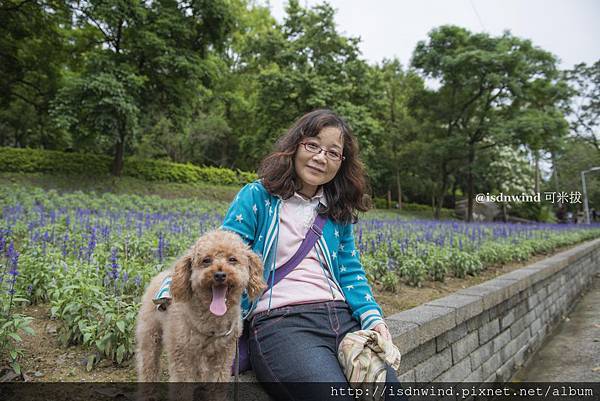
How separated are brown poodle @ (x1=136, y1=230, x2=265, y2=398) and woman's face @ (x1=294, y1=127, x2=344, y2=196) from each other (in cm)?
75

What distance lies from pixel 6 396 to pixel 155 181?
1709 cm

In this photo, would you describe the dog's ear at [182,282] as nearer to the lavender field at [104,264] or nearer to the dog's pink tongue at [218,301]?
the dog's pink tongue at [218,301]

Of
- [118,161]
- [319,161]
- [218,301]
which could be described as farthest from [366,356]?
[118,161]

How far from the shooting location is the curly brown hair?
2.26m

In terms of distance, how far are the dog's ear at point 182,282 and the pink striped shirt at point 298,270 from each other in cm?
50

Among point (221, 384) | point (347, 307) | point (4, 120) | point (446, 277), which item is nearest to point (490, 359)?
point (446, 277)

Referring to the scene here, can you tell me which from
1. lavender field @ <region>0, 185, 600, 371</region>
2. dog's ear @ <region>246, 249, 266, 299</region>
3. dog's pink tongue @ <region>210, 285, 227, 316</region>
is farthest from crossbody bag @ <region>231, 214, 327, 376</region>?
lavender field @ <region>0, 185, 600, 371</region>

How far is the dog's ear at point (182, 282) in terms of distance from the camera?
1.56 metres

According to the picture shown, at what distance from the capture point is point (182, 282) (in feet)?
5.14

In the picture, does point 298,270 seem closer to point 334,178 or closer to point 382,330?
point 382,330

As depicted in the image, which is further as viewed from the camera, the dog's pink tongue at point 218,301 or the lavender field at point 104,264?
the lavender field at point 104,264

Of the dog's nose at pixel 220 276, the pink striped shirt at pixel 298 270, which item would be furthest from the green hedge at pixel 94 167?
the dog's nose at pixel 220 276

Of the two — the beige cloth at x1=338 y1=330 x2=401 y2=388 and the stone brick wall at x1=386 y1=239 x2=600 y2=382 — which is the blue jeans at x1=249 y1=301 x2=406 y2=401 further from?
the stone brick wall at x1=386 y1=239 x2=600 y2=382

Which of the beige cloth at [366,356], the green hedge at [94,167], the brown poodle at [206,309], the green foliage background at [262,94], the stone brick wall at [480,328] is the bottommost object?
the stone brick wall at [480,328]
